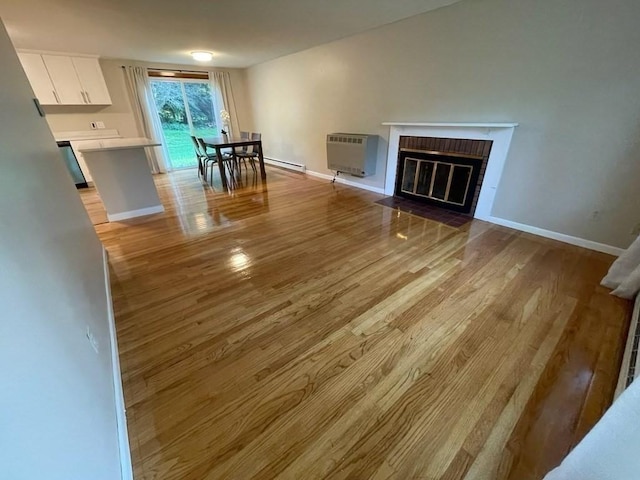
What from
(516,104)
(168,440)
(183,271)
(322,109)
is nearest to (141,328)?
(183,271)

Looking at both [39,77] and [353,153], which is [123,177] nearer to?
[39,77]

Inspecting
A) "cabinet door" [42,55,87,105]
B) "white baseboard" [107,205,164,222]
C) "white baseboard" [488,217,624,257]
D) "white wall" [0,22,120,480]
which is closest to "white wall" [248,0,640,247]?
"white baseboard" [488,217,624,257]

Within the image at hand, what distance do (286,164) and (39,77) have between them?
4260 millimetres

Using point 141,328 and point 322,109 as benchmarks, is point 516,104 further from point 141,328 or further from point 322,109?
point 141,328

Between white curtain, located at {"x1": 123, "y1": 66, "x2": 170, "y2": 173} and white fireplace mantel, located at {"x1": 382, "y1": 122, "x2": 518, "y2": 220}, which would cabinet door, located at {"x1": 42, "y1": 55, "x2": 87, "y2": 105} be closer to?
white curtain, located at {"x1": 123, "y1": 66, "x2": 170, "y2": 173}

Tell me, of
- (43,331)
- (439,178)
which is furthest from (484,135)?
(43,331)

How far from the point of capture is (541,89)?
2408mm

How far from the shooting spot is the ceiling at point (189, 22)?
2625 millimetres

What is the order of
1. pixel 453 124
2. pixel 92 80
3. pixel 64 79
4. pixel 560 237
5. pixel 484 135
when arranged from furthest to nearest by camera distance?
1. pixel 92 80
2. pixel 64 79
3. pixel 453 124
4. pixel 484 135
5. pixel 560 237

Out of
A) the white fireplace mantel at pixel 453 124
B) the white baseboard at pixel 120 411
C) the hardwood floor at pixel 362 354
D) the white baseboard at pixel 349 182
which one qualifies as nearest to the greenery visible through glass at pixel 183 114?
the white baseboard at pixel 349 182

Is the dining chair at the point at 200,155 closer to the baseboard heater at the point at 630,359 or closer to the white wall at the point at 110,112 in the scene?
the white wall at the point at 110,112

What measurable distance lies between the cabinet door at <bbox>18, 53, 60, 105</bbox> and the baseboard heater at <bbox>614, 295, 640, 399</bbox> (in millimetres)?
7169

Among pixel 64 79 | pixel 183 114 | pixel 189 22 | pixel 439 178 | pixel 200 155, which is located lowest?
pixel 439 178

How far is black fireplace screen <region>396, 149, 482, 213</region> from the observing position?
314 centimetres
